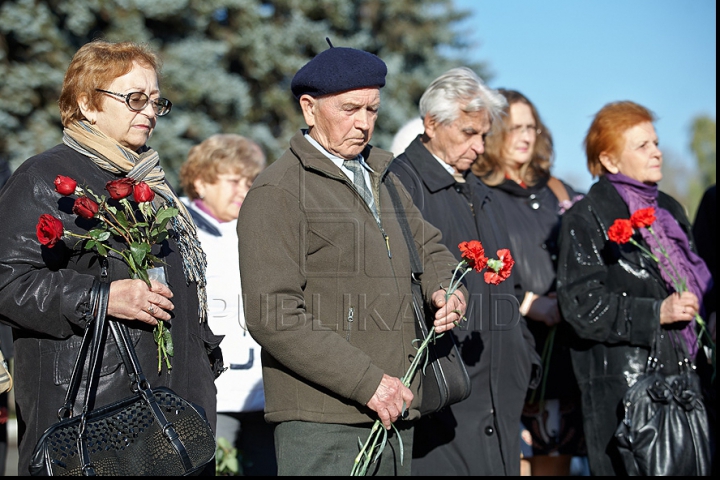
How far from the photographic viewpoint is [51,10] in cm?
968

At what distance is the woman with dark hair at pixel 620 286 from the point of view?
14.0 feet

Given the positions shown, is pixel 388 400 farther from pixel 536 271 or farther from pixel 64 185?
pixel 536 271

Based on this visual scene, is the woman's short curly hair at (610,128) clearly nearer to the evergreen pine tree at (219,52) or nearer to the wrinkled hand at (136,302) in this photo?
the wrinkled hand at (136,302)

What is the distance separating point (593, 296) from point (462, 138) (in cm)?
109

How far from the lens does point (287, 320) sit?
2.97 metres

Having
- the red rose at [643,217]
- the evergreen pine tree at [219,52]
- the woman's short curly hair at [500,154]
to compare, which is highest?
the evergreen pine tree at [219,52]

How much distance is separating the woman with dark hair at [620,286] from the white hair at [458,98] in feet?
2.55

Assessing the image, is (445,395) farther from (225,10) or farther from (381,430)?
(225,10)

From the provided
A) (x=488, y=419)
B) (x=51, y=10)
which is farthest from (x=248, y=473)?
(x=51, y=10)

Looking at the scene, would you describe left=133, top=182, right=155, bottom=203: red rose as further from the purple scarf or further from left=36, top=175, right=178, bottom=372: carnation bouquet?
the purple scarf

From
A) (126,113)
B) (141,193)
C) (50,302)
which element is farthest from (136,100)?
(50,302)

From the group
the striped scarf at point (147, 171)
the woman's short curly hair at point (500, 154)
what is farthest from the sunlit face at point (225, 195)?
the striped scarf at point (147, 171)

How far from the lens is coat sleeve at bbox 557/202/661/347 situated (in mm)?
4250

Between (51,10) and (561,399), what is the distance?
7.75 meters
